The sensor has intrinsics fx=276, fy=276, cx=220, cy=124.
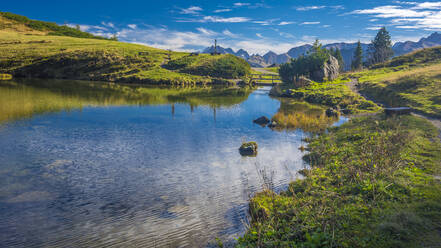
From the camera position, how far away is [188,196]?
15.5 m

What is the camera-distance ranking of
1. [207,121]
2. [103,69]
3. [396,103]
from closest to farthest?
1. [207,121]
2. [396,103]
3. [103,69]

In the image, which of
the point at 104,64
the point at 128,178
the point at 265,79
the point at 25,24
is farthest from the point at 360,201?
the point at 25,24

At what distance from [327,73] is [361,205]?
282 ft

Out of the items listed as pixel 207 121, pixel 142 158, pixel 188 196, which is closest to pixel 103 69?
pixel 207 121

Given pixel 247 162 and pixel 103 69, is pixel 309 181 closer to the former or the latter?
pixel 247 162

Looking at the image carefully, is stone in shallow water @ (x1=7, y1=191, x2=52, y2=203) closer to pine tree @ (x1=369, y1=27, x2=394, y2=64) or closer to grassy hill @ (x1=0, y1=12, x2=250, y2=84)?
grassy hill @ (x1=0, y1=12, x2=250, y2=84)

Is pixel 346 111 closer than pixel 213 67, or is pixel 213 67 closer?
pixel 346 111

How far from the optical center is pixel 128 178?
58.0ft

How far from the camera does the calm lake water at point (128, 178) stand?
11906mm

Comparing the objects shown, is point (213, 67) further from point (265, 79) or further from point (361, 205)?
point (361, 205)

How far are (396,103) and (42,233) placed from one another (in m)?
50.4

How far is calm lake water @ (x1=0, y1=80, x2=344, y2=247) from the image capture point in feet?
39.1

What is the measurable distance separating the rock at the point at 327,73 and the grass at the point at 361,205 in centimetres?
7232

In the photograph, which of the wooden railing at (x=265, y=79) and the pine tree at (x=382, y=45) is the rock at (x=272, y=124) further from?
the pine tree at (x=382, y=45)
